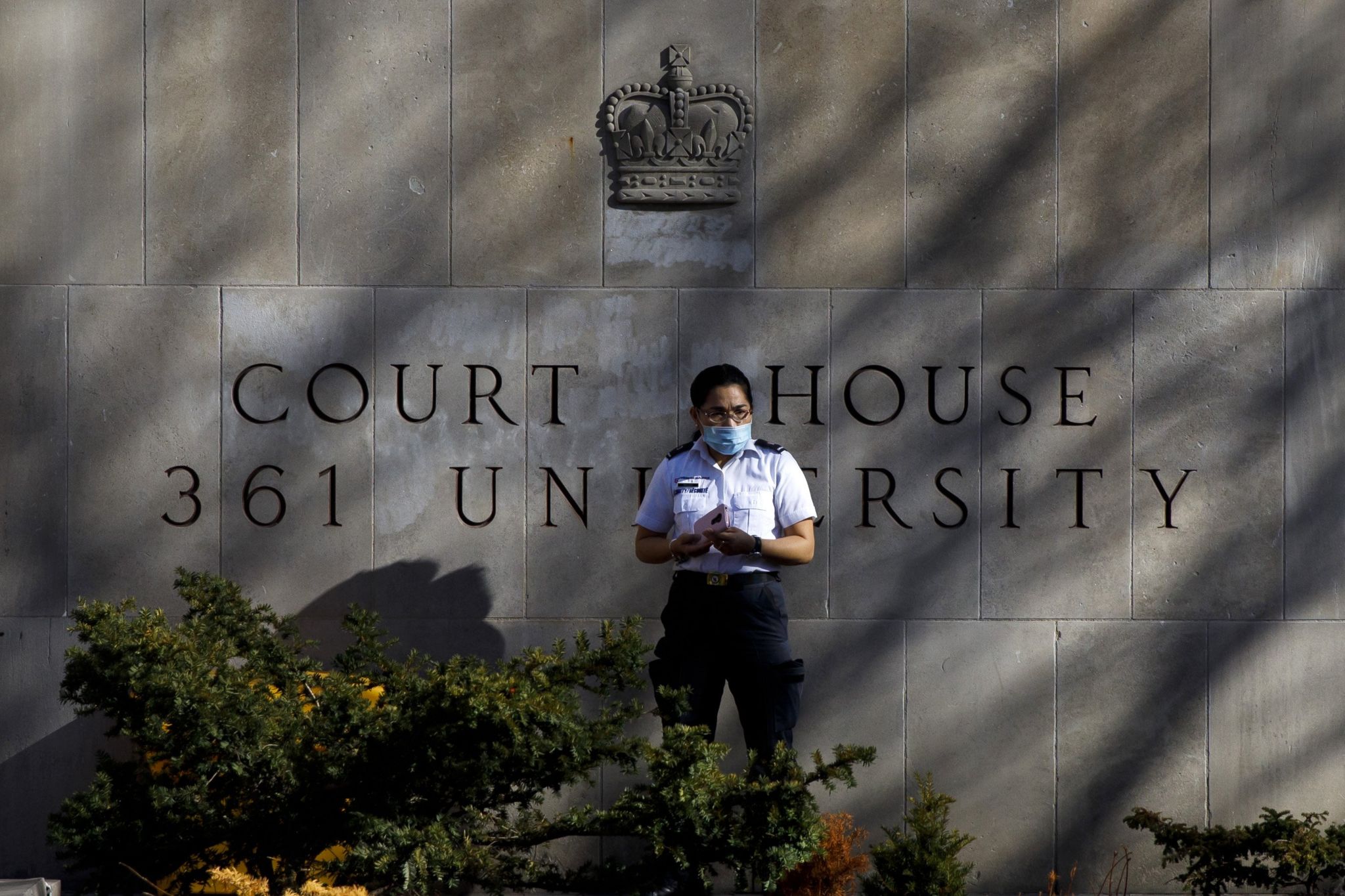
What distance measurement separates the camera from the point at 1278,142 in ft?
22.4

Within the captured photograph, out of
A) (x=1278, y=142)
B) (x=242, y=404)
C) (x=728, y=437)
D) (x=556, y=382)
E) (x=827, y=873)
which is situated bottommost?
(x=827, y=873)

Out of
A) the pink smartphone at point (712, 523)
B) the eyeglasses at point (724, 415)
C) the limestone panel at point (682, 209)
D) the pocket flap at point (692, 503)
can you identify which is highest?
the limestone panel at point (682, 209)

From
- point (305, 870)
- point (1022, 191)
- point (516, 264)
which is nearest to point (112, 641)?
point (305, 870)

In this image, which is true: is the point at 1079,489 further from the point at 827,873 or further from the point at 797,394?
the point at 827,873

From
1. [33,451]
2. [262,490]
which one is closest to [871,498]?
[262,490]

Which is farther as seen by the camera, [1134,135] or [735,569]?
[1134,135]

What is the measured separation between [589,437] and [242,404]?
6.14 ft

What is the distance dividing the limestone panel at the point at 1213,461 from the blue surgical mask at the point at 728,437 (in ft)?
7.95

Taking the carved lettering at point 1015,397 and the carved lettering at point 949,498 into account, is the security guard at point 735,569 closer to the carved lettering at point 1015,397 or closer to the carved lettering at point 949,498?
the carved lettering at point 949,498

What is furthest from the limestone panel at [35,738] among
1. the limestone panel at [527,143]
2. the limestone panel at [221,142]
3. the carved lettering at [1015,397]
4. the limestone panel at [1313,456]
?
the limestone panel at [1313,456]

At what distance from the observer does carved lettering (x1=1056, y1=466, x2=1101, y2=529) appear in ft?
22.5

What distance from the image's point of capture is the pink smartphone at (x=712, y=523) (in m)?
5.45

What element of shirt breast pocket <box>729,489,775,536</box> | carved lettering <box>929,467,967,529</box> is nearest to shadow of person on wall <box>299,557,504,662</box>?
shirt breast pocket <box>729,489,775,536</box>

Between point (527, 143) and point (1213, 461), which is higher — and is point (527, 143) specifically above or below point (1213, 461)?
above
